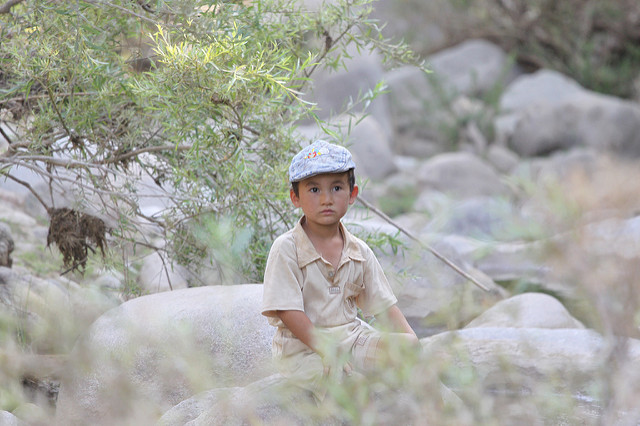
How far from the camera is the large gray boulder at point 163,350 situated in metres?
3.19

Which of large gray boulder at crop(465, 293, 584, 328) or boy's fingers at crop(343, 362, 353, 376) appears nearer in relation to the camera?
boy's fingers at crop(343, 362, 353, 376)

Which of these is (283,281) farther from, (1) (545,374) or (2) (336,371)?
(1) (545,374)

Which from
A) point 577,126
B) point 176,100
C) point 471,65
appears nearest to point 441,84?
point 471,65

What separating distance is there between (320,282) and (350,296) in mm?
146

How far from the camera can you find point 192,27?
3037mm

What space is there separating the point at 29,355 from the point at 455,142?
10.9m

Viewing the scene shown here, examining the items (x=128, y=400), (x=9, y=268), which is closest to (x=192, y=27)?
(x=128, y=400)

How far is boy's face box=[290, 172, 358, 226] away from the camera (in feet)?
8.36

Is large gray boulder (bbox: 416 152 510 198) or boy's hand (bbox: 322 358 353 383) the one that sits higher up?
large gray boulder (bbox: 416 152 510 198)

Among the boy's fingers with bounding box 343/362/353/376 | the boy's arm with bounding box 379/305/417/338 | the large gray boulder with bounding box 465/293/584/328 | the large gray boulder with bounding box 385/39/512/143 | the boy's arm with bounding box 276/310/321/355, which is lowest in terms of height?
the large gray boulder with bounding box 465/293/584/328

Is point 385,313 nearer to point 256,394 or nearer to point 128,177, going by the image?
point 256,394

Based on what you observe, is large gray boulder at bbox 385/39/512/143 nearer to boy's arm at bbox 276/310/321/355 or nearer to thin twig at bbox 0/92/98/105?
thin twig at bbox 0/92/98/105

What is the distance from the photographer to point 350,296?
2691mm

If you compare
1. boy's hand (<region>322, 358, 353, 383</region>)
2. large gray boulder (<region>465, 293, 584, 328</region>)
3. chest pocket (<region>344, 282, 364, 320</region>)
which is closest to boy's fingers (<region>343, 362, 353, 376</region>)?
boy's hand (<region>322, 358, 353, 383</region>)
